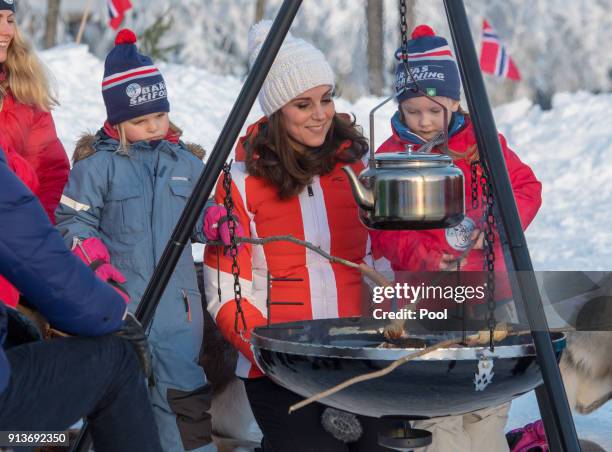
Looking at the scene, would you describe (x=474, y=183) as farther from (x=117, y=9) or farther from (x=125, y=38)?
(x=117, y=9)

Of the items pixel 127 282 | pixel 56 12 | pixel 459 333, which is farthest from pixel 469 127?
pixel 56 12

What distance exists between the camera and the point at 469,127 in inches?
136

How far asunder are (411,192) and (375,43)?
1569cm

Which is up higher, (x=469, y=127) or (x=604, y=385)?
(x=469, y=127)

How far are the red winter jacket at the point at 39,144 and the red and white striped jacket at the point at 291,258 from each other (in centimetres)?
88

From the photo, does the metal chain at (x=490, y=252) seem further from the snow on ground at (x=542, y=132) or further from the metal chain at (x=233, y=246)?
the snow on ground at (x=542, y=132)

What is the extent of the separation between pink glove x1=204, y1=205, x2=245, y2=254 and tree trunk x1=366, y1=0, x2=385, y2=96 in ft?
46.2

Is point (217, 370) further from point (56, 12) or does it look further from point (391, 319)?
point (56, 12)

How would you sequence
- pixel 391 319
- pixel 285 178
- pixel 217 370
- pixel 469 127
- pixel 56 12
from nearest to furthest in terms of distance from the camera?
1. pixel 391 319
2. pixel 285 178
3. pixel 469 127
4. pixel 217 370
5. pixel 56 12

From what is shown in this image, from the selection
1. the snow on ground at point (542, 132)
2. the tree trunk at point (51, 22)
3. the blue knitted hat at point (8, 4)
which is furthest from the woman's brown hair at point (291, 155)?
the tree trunk at point (51, 22)

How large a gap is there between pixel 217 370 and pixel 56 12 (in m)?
16.0

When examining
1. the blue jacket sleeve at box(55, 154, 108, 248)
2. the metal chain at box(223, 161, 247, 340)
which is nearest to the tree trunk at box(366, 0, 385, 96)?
the blue jacket sleeve at box(55, 154, 108, 248)

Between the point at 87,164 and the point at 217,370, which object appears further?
the point at 217,370

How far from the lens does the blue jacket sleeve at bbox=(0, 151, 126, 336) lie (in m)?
2.01
